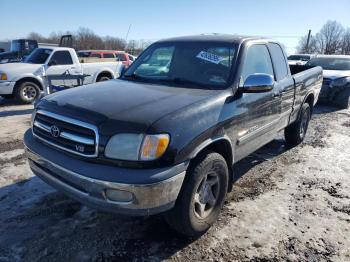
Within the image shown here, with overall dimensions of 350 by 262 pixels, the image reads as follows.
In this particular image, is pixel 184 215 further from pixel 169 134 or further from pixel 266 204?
pixel 266 204

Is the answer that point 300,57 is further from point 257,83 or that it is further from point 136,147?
point 136,147

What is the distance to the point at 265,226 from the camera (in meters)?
3.52

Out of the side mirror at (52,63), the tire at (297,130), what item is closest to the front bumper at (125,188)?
the tire at (297,130)

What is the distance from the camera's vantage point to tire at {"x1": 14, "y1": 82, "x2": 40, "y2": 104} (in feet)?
32.1

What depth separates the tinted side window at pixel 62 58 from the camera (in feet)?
34.2

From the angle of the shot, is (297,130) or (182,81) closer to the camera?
(182,81)

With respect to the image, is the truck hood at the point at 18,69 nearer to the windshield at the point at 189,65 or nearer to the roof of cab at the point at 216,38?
the windshield at the point at 189,65

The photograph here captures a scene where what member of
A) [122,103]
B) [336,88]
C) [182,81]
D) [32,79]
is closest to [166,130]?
[122,103]

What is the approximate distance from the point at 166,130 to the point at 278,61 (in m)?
2.85

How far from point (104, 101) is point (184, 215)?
1279 mm

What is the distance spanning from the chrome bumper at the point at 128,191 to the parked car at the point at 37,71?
22.5ft

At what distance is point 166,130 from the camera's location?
2.66 meters

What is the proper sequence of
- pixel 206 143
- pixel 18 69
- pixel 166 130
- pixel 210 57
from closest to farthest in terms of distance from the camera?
pixel 166 130, pixel 206 143, pixel 210 57, pixel 18 69

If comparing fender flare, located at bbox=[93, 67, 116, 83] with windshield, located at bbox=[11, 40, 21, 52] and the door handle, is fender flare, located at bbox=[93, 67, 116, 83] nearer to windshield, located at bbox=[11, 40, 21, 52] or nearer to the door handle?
the door handle
